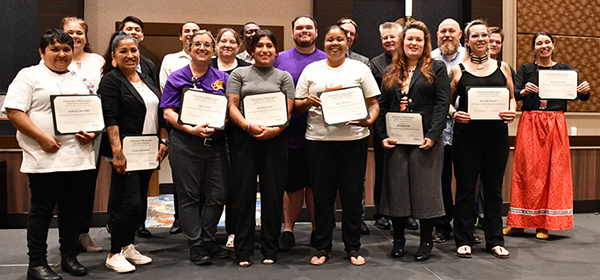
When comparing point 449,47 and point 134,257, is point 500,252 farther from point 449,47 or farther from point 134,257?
point 134,257

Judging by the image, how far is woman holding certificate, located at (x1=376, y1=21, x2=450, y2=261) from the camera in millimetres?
2795

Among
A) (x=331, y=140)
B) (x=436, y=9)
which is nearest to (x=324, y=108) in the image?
(x=331, y=140)

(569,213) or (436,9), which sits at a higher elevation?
(436,9)

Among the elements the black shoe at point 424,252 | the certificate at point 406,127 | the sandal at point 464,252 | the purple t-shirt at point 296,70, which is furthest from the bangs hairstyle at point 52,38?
the sandal at point 464,252

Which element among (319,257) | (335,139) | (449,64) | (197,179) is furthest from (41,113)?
(449,64)

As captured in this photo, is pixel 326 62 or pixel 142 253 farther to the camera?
pixel 142 253

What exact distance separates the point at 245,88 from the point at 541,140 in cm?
236

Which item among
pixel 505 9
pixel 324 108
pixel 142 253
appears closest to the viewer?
pixel 324 108

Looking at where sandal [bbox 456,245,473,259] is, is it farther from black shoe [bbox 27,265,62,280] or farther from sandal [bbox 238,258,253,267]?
black shoe [bbox 27,265,62,280]

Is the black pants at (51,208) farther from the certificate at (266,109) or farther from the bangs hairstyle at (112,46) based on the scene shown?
the certificate at (266,109)

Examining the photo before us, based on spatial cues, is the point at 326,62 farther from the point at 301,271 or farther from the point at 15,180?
the point at 15,180

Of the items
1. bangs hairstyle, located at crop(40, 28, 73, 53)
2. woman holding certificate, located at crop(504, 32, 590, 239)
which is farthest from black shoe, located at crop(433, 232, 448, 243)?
bangs hairstyle, located at crop(40, 28, 73, 53)

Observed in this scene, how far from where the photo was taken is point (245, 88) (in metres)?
2.73

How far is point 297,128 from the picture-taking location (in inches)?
121
